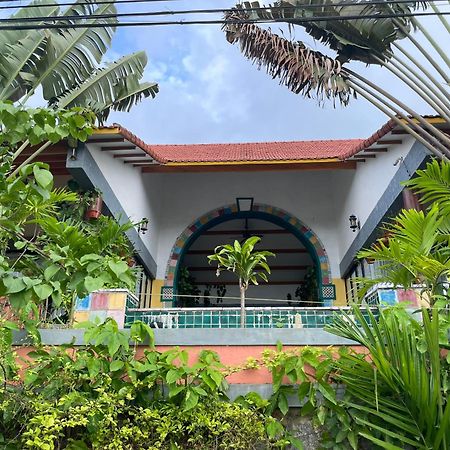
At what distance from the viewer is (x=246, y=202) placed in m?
9.62

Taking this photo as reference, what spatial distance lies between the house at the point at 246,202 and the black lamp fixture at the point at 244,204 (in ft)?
0.07

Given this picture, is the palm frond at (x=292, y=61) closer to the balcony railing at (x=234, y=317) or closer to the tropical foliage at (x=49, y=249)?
the balcony railing at (x=234, y=317)

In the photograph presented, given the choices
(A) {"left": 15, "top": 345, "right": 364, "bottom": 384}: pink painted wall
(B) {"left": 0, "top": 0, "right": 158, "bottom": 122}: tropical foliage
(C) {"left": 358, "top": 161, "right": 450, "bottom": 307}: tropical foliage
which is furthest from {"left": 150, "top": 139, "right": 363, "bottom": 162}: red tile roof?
(A) {"left": 15, "top": 345, "right": 364, "bottom": 384}: pink painted wall

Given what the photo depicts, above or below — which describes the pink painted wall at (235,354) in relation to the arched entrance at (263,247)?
below

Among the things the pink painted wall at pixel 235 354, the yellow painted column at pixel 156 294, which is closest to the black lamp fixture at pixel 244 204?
the yellow painted column at pixel 156 294

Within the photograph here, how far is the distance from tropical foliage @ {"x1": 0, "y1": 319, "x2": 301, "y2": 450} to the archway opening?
16.4ft

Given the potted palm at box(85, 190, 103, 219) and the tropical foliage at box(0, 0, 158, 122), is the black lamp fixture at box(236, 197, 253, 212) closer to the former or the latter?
the tropical foliage at box(0, 0, 158, 122)

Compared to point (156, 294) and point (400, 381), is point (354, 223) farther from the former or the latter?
point (400, 381)

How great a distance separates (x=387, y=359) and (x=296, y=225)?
21.4ft

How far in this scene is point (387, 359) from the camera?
336 centimetres

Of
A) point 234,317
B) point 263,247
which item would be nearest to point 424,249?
point 234,317

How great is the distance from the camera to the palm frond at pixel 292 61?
19.0 feet

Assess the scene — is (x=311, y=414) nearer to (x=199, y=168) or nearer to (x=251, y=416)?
(x=251, y=416)

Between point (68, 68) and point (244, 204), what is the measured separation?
4410 millimetres
